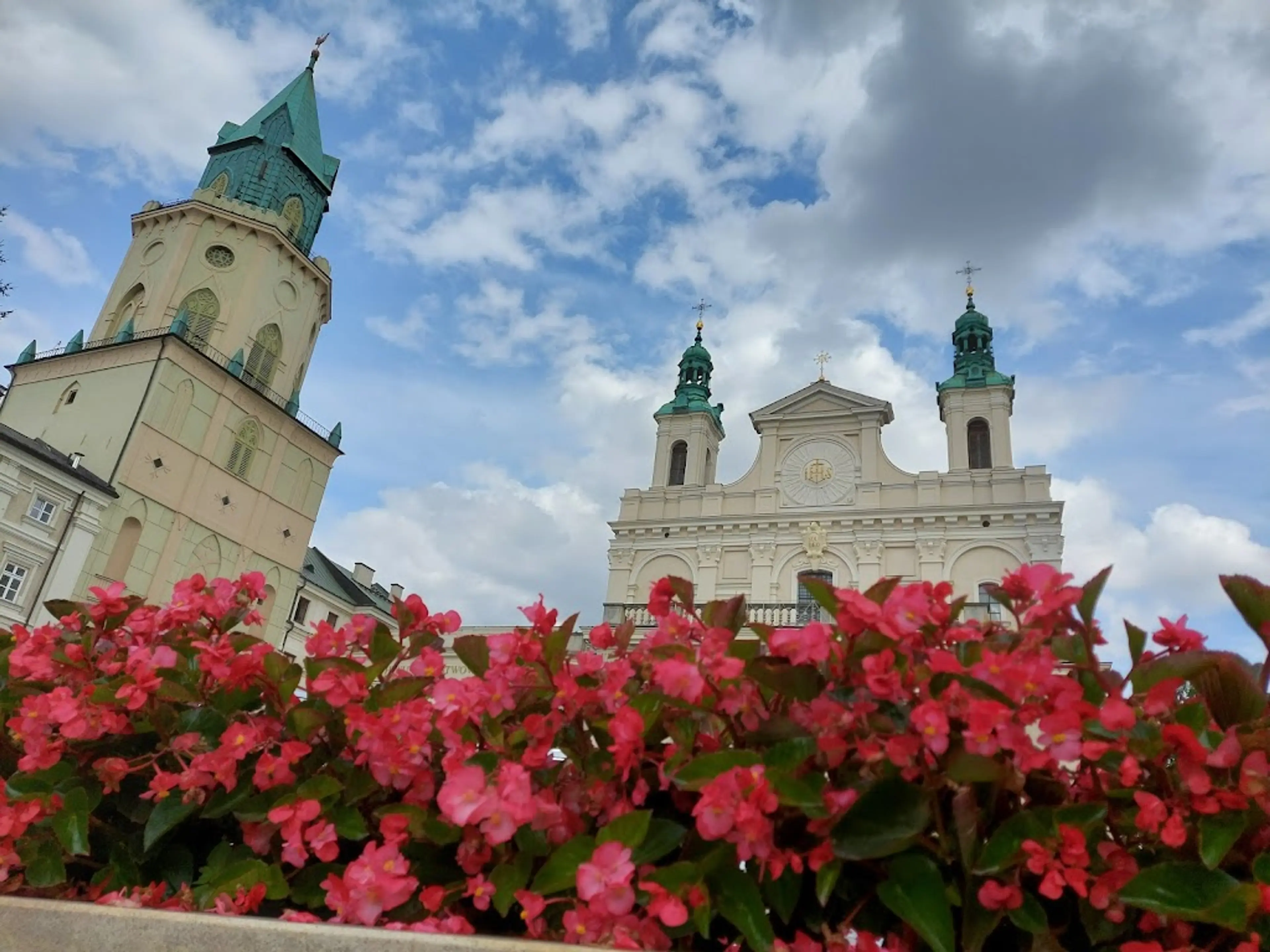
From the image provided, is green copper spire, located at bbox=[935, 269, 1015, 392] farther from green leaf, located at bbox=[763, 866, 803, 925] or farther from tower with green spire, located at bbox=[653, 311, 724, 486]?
green leaf, located at bbox=[763, 866, 803, 925]

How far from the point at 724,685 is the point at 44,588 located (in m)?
26.2

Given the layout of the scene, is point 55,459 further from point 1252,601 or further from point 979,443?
point 979,443

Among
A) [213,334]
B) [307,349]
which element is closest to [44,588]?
[213,334]

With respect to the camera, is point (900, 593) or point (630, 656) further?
point (630, 656)

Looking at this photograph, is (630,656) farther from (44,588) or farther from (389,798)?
(44,588)

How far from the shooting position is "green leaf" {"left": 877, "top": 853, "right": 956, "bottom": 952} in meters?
1.04

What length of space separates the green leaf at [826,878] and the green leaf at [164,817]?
1.28 m

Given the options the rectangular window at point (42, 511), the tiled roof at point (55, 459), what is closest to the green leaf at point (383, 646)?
the tiled roof at point (55, 459)

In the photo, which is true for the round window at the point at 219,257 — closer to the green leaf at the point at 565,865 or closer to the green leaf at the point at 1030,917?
the green leaf at the point at 565,865

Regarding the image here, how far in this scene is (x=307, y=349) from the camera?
32.6 m

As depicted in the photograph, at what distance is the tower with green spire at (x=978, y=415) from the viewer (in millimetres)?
25953

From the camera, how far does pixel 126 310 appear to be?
29609 millimetres

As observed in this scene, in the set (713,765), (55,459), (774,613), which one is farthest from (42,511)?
(713,765)

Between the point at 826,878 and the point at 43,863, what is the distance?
1.66 m
